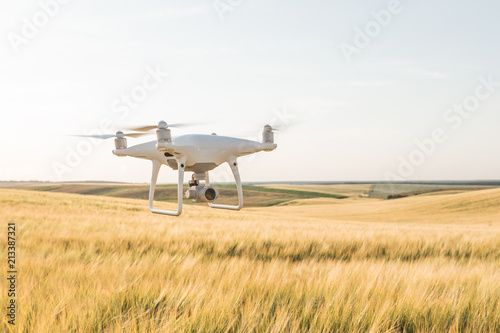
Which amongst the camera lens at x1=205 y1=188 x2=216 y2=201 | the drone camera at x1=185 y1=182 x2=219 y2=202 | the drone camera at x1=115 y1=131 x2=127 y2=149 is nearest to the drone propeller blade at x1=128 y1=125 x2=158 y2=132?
the drone camera at x1=115 y1=131 x2=127 y2=149

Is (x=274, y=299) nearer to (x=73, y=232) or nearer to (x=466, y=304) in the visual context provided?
(x=466, y=304)

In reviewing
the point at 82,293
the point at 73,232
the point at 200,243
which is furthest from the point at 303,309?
the point at 73,232

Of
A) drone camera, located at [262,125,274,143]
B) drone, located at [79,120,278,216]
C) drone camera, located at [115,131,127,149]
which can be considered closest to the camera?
drone, located at [79,120,278,216]

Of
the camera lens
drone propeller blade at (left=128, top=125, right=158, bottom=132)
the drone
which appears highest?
drone propeller blade at (left=128, top=125, right=158, bottom=132)

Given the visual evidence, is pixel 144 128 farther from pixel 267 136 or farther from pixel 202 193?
pixel 267 136

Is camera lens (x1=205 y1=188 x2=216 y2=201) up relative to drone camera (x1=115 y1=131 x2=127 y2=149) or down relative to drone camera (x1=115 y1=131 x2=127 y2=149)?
down

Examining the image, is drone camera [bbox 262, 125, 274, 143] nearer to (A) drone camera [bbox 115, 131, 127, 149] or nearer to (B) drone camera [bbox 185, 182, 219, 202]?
(B) drone camera [bbox 185, 182, 219, 202]

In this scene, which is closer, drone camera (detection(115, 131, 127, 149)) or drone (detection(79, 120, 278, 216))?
drone (detection(79, 120, 278, 216))

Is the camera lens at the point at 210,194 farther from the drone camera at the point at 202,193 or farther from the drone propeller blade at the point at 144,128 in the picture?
the drone propeller blade at the point at 144,128

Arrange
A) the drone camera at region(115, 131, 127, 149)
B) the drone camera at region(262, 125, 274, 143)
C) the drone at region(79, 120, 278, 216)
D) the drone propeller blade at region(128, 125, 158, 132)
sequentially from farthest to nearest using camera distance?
the drone camera at region(115, 131, 127, 149) < the drone camera at region(262, 125, 274, 143) < the drone propeller blade at region(128, 125, 158, 132) < the drone at region(79, 120, 278, 216)

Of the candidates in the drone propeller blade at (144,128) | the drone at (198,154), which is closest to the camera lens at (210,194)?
the drone at (198,154)
